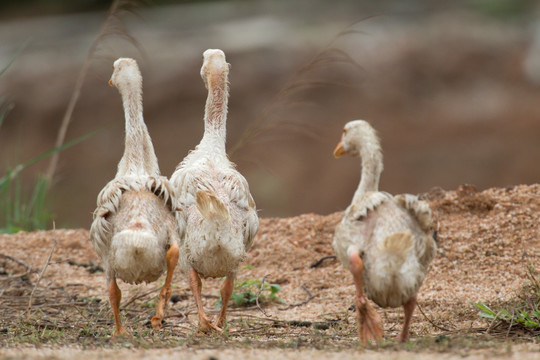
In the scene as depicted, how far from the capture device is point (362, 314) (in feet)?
17.1

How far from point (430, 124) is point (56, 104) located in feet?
24.3

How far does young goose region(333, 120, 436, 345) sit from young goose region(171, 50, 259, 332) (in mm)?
938

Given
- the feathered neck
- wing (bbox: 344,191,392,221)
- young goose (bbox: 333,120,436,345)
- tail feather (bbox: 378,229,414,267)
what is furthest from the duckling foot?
the feathered neck

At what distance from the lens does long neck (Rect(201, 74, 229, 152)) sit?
7.18 meters

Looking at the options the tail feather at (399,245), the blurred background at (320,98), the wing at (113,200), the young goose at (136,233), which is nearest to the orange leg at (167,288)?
the young goose at (136,233)

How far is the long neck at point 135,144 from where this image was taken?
641 cm

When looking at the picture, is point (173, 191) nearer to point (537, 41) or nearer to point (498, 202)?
point (498, 202)

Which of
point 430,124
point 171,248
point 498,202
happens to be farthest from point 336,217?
point 430,124

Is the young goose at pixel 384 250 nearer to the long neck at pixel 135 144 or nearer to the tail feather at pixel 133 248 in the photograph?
the tail feather at pixel 133 248

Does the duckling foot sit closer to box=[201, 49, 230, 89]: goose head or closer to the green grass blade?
the green grass blade

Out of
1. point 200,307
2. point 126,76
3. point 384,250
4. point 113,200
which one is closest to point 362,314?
point 384,250

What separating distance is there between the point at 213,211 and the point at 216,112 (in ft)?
5.53

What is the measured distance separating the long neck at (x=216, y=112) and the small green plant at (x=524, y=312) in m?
2.81

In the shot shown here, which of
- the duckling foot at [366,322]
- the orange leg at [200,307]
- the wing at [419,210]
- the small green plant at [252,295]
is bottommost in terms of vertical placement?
the small green plant at [252,295]
